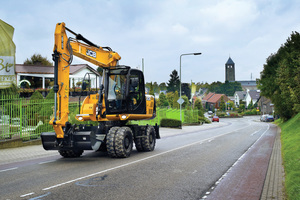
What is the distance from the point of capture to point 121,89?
482 inches

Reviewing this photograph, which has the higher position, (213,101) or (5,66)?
(213,101)

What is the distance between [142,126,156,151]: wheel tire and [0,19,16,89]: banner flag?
6984 millimetres

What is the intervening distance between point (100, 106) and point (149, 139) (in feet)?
11.4

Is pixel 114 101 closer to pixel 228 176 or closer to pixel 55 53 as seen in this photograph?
pixel 55 53

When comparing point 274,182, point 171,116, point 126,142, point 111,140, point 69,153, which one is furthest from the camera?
point 171,116

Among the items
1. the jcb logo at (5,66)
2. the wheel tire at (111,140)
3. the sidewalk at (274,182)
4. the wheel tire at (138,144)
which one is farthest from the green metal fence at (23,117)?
the sidewalk at (274,182)

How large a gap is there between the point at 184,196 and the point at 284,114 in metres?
40.0

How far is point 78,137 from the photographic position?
407 inches

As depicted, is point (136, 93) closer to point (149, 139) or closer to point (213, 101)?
point (149, 139)

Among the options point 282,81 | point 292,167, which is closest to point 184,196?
point 292,167

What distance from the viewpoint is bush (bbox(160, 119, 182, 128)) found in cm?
3588

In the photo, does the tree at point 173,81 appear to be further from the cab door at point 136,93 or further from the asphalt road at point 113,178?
the asphalt road at point 113,178

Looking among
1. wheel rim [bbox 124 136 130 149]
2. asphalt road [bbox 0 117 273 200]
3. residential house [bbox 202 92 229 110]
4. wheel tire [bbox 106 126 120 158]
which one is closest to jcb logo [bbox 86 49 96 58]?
wheel tire [bbox 106 126 120 158]

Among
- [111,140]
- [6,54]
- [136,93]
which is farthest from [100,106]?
[6,54]
